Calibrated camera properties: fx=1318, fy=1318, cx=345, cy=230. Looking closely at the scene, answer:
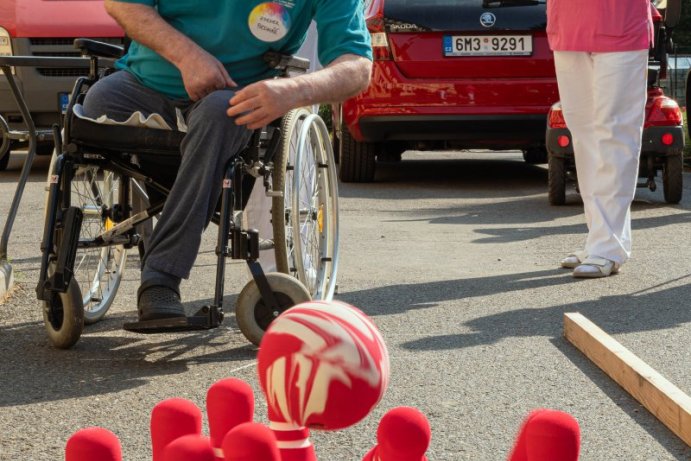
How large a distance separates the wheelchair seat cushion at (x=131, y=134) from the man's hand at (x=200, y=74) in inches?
5.4

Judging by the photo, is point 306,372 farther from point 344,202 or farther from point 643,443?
point 344,202

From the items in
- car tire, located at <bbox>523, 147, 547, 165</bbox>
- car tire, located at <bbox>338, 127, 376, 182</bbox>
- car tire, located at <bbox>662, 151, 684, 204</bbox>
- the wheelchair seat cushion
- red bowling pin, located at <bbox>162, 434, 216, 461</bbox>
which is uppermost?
the wheelchair seat cushion

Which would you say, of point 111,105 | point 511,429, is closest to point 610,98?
point 111,105

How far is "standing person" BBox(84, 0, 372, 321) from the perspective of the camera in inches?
152

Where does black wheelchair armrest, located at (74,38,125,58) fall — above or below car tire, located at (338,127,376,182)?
above

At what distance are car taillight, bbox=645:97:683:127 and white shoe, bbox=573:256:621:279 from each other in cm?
296

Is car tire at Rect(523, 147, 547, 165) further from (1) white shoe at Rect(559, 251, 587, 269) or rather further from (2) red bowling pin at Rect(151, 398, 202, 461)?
(2) red bowling pin at Rect(151, 398, 202, 461)

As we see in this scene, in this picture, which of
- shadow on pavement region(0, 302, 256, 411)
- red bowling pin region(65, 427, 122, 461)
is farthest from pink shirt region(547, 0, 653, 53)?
red bowling pin region(65, 427, 122, 461)

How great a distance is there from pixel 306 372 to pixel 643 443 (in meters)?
1.62

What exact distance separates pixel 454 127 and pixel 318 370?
8.00 meters

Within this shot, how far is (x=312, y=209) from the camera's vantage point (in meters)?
4.82

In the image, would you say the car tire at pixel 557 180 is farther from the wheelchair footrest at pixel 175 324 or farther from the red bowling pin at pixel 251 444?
the red bowling pin at pixel 251 444

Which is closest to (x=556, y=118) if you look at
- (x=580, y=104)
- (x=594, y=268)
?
(x=580, y=104)

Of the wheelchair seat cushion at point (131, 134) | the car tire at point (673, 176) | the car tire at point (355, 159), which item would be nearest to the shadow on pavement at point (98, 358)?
the wheelchair seat cushion at point (131, 134)
